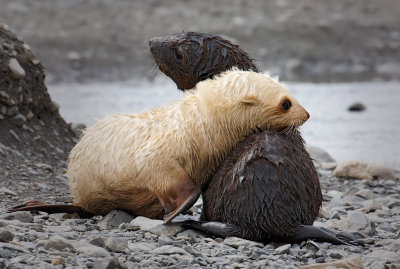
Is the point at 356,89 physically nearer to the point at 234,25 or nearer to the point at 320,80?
the point at 320,80

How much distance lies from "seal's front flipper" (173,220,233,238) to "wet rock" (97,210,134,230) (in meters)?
0.46

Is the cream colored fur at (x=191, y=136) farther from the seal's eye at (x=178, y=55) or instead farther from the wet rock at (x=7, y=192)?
the wet rock at (x=7, y=192)

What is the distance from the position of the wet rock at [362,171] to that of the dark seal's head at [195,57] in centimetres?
240

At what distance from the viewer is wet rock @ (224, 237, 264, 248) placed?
15.7 feet

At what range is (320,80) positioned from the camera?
55.7 ft

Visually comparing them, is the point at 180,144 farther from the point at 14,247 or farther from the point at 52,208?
the point at 14,247

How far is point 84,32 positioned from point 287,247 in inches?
510

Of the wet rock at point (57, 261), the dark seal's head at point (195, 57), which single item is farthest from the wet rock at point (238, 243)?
the dark seal's head at point (195, 57)

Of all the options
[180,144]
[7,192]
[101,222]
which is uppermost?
[180,144]

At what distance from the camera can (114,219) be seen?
5.32m

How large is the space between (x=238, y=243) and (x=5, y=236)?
1444 mm

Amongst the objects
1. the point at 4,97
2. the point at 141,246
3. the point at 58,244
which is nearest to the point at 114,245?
the point at 141,246

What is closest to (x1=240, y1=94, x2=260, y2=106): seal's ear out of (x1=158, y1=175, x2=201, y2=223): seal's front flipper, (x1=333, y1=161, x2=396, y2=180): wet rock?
(x1=158, y1=175, x2=201, y2=223): seal's front flipper

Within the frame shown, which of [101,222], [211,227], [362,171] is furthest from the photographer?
[362,171]
